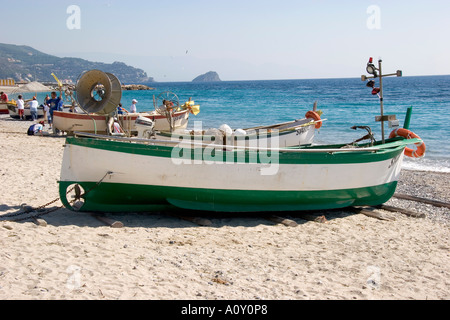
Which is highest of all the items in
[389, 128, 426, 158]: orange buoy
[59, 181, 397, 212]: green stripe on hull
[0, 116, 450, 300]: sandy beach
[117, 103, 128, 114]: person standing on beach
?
[117, 103, 128, 114]: person standing on beach

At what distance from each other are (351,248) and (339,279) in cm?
132

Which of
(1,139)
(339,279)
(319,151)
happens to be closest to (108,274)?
(339,279)

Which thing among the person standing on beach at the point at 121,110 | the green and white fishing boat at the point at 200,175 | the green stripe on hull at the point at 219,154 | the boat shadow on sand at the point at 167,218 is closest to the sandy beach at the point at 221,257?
the boat shadow on sand at the point at 167,218

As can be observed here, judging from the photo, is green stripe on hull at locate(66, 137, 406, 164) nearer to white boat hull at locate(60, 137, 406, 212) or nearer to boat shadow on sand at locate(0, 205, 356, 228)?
white boat hull at locate(60, 137, 406, 212)

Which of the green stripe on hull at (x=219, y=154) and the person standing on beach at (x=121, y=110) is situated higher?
the person standing on beach at (x=121, y=110)

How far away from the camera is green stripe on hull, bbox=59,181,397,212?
24.0 feet

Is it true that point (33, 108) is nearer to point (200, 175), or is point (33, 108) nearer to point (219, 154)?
point (200, 175)

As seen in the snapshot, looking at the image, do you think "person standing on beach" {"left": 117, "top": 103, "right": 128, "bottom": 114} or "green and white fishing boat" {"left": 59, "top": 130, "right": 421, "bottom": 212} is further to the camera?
"person standing on beach" {"left": 117, "top": 103, "right": 128, "bottom": 114}

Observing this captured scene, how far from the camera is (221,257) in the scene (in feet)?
19.4

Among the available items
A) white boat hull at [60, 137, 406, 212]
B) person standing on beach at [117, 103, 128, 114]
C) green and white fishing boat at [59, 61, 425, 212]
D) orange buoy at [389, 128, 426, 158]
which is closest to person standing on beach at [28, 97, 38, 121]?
person standing on beach at [117, 103, 128, 114]

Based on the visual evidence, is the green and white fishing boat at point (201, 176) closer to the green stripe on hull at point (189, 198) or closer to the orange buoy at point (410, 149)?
the green stripe on hull at point (189, 198)

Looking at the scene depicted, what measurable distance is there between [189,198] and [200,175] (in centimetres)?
47

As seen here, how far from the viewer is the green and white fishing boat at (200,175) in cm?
714

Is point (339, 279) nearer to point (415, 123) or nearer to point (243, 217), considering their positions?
point (243, 217)
